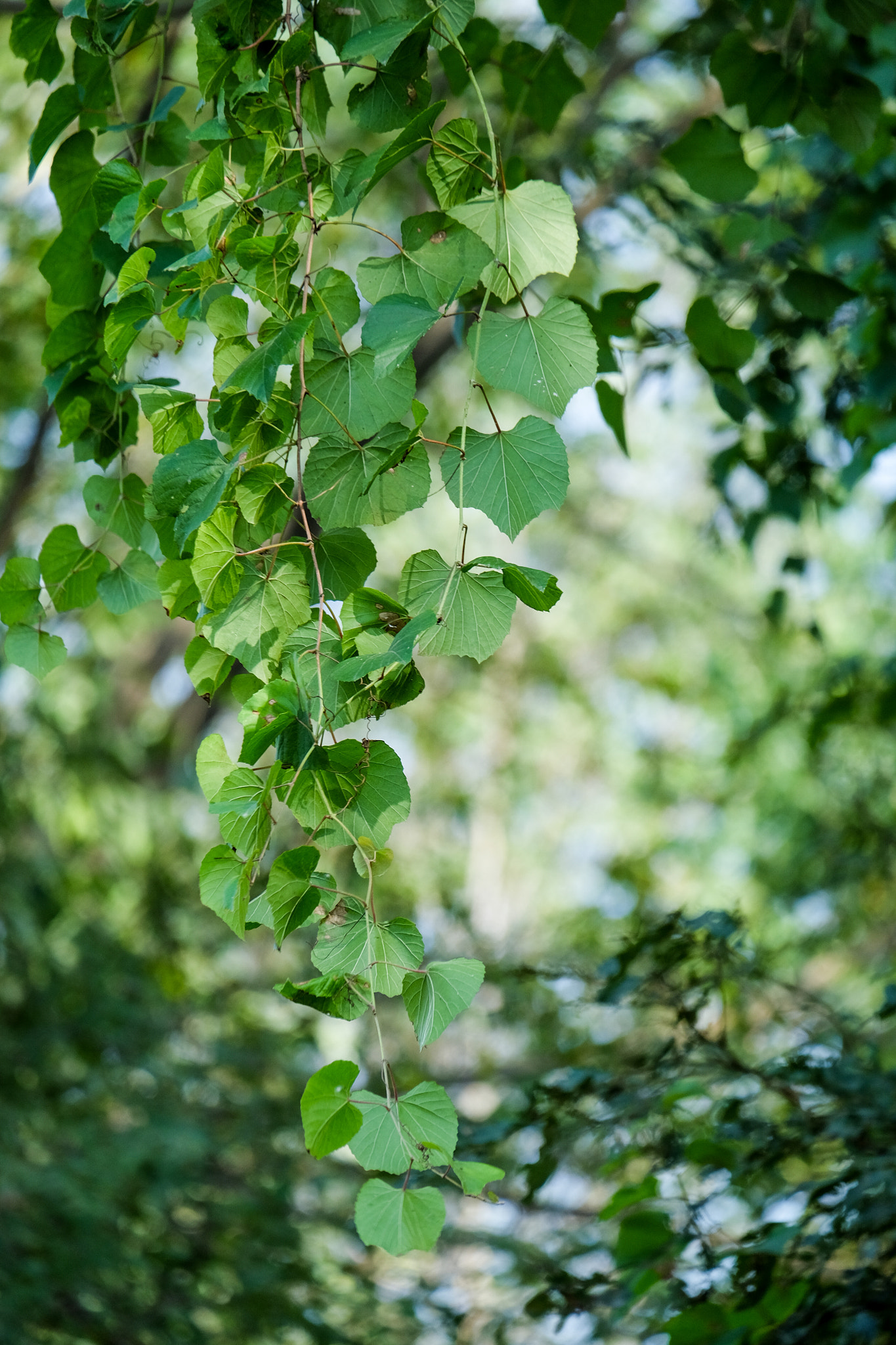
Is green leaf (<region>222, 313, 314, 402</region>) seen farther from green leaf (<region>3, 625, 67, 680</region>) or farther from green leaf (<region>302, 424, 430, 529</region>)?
green leaf (<region>3, 625, 67, 680</region>)

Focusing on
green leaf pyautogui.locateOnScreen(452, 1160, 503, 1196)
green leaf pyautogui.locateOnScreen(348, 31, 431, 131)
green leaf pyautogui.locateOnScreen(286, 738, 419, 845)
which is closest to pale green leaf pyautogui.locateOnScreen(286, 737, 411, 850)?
green leaf pyautogui.locateOnScreen(286, 738, 419, 845)

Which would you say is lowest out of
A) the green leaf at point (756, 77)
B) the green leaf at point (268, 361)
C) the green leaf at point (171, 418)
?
the green leaf at point (171, 418)

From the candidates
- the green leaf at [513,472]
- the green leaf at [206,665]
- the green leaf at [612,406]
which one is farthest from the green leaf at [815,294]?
the green leaf at [206,665]

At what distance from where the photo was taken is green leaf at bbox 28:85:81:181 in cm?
93

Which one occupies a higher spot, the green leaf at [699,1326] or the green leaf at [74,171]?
the green leaf at [74,171]

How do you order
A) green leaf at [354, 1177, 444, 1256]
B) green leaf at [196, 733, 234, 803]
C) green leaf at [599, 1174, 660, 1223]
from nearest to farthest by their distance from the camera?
1. green leaf at [354, 1177, 444, 1256]
2. green leaf at [196, 733, 234, 803]
3. green leaf at [599, 1174, 660, 1223]

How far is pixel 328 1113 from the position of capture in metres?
0.59

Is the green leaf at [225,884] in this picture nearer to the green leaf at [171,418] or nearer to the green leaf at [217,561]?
the green leaf at [217,561]

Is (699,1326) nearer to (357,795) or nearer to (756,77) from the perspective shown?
(357,795)

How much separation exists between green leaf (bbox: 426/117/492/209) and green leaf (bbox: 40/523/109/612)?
0.39 meters

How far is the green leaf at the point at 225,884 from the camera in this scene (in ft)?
2.05

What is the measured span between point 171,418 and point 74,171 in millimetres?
374

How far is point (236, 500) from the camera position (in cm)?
69

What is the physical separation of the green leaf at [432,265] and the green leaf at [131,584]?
0.98 feet
